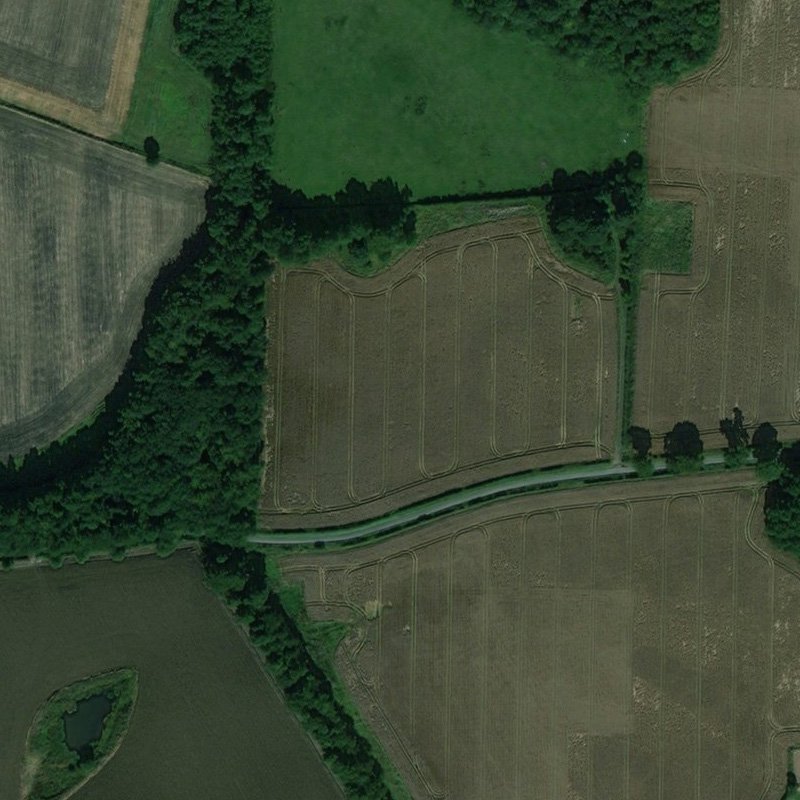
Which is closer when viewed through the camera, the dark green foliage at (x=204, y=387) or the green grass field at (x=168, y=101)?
the dark green foliage at (x=204, y=387)

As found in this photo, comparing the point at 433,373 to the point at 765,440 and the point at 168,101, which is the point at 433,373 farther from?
the point at 168,101

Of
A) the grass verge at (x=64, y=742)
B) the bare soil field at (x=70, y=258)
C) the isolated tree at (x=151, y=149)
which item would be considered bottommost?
the grass verge at (x=64, y=742)

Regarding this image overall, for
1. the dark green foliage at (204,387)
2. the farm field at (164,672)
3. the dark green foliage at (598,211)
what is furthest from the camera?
the farm field at (164,672)

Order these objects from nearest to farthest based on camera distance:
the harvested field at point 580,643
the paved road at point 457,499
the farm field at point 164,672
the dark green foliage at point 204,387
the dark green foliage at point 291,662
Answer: the dark green foliage at point 204,387 → the dark green foliage at point 291,662 → the farm field at point 164,672 → the paved road at point 457,499 → the harvested field at point 580,643

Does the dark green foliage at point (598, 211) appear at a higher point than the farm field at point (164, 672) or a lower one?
higher

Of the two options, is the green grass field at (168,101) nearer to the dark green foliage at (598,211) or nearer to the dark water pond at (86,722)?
the dark green foliage at (598,211)

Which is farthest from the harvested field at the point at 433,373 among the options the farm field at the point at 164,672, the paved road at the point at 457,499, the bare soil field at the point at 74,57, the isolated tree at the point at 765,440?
the bare soil field at the point at 74,57
